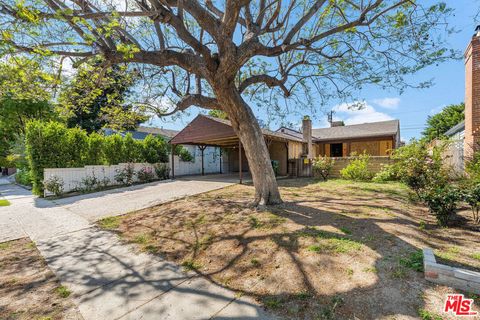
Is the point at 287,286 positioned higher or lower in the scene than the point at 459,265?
lower

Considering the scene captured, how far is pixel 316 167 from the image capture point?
41.2 feet

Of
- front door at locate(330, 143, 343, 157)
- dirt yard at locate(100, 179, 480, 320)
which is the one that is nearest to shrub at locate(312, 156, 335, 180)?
dirt yard at locate(100, 179, 480, 320)

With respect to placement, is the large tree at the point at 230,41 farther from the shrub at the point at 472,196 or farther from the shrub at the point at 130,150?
the shrub at the point at 130,150

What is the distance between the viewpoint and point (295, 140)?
15.8 m

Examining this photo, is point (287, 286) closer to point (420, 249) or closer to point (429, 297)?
point (429, 297)

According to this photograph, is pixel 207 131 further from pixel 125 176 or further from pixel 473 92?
pixel 473 92

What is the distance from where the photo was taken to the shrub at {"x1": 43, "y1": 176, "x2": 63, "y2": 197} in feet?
31.1

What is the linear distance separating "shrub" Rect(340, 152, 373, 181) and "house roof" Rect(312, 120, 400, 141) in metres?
7.22

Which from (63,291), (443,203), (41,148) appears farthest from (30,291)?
(41,148)

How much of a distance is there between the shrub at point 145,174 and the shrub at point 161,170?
0.47 metres

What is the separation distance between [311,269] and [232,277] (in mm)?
1032

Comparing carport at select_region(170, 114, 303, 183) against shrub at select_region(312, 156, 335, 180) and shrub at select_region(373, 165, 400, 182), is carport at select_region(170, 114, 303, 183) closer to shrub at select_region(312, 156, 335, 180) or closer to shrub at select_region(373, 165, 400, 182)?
shrub at select_region(312, 156, 335, 180)

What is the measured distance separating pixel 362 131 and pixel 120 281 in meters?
20.6

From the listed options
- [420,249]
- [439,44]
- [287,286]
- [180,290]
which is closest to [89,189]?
[180,290]
